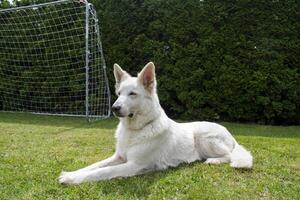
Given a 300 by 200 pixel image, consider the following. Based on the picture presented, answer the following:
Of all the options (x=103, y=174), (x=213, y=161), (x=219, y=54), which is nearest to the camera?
(x=103, y=174)

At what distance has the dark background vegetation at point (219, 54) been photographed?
8.59m

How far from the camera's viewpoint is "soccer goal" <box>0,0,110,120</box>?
1002 cm

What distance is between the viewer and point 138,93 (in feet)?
13.4

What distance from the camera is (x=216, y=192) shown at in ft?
11.2

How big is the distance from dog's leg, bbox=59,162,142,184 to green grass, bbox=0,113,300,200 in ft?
0.27

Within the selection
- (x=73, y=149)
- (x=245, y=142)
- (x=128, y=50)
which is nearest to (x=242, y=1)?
(x=128, y=50)

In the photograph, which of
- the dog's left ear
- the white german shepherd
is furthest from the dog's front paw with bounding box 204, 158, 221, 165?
the dog's left ear

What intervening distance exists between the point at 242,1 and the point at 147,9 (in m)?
2.19

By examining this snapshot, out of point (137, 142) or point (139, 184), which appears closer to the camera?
point (139, 184)

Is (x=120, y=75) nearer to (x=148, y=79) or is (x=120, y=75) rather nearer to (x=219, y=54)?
(x=148, y=79)

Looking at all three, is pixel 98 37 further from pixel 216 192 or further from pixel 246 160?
pixel 216 192

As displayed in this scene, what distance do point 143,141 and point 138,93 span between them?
0.47 meters

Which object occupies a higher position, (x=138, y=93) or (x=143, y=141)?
(x=138, y=93)

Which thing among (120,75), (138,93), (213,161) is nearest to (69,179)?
(138,93)
